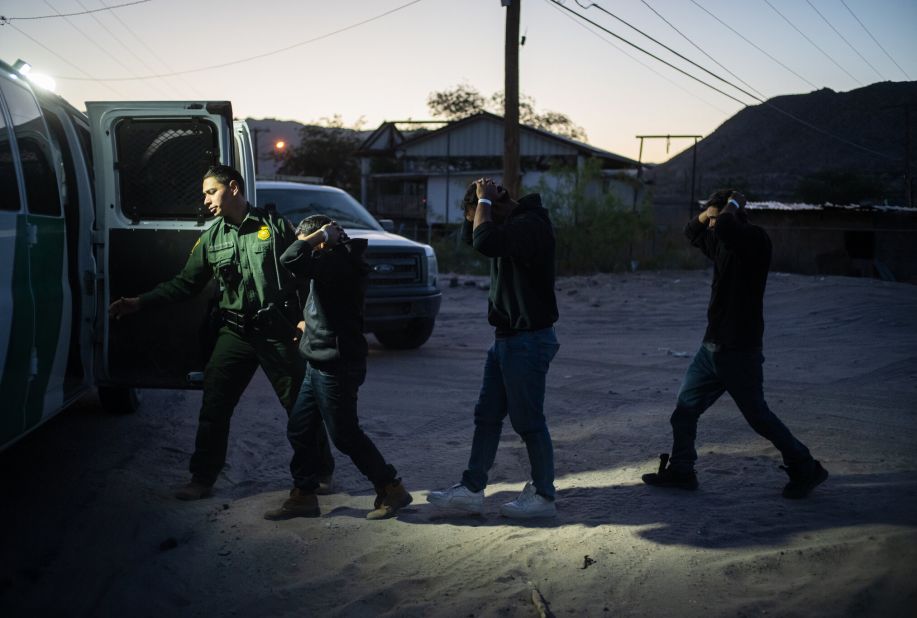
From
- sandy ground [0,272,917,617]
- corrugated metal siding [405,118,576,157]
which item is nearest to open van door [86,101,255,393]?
sandy ground [0,272,917,617]

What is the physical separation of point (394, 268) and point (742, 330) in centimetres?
597

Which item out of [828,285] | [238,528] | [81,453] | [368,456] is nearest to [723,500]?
[368,456]

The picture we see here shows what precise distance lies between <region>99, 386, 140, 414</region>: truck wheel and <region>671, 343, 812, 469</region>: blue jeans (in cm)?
456

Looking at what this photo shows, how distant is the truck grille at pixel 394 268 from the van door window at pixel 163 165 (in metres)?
4.28

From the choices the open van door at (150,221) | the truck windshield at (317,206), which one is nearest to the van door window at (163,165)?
the open van door at (150,221)

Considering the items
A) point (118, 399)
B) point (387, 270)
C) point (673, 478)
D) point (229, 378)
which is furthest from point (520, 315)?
point (387, 270)

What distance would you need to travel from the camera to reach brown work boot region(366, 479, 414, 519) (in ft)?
15.8

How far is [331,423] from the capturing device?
4.64 m

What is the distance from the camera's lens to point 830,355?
33.2 ft

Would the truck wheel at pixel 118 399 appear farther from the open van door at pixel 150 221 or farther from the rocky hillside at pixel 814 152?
the rocky hillside at pixel 814 152

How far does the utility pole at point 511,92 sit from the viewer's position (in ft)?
52.6

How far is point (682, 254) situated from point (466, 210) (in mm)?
20119

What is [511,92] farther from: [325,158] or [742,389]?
[325,158]

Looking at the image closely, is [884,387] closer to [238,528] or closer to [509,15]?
[238,528]
